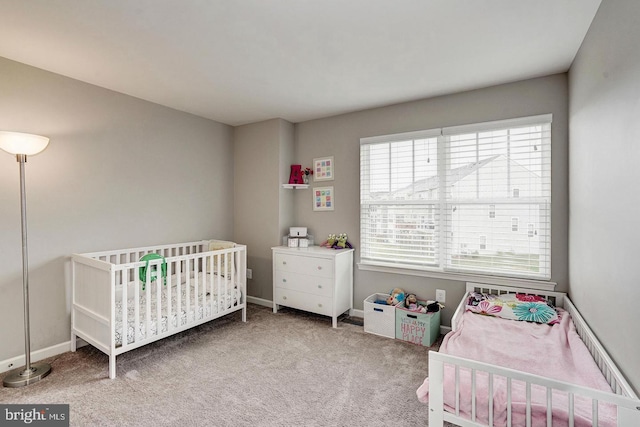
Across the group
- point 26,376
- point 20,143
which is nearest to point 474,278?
point 26,376

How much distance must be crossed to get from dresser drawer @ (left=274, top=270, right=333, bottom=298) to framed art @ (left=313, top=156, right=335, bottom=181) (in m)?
1.18

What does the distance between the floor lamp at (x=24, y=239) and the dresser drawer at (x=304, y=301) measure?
6.64ft

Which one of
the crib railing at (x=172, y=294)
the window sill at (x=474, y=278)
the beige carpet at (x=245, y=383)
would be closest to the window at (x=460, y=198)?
the window sill at (x=474, y=278)

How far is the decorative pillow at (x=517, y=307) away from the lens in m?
2.26

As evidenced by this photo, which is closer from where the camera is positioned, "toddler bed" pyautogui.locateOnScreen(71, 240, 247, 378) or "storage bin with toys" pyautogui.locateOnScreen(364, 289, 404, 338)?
"toddler bed" pyautogui.locateOnScreen(71, 240, 247, 378)

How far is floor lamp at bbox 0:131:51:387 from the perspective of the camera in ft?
6.78

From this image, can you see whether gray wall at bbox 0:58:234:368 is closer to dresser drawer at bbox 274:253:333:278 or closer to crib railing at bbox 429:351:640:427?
dresser drawer at bbox 274:253:333:278

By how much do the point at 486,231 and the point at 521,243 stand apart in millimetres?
281

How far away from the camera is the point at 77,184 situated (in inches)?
105

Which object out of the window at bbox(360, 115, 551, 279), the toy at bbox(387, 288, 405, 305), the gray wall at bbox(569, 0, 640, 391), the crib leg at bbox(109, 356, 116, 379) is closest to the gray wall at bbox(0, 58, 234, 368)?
the crib leg at bbox(109, 356, 116, 379)

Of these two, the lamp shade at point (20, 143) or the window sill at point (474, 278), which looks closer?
the lamp shade at point (20, 143)

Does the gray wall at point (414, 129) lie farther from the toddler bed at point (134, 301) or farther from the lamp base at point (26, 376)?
the lamp base at point (26, 376)

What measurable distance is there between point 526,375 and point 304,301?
92.9 inches

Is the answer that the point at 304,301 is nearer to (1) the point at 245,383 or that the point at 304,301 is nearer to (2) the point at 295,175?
(1) the point at 245,383
